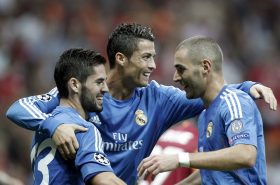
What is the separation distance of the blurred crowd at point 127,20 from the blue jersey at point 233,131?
5944 mm

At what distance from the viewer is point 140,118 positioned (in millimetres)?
7270

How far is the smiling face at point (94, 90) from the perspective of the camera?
20.9 feet

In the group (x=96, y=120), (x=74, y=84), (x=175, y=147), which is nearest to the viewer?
(x=74, y=84)

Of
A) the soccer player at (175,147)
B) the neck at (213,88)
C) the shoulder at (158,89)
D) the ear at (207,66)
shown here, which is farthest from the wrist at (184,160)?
the soccer player at (175,147)

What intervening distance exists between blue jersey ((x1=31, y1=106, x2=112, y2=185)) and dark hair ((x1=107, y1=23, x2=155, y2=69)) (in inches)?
45.4

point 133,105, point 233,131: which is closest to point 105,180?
point 233,131

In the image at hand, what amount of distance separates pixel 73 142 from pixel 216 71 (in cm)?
129

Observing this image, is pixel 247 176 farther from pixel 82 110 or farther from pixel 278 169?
pixel 278 169

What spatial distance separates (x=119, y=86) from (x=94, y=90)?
927 mm

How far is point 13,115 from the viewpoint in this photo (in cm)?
670

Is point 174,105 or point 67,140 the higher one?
point 174,105

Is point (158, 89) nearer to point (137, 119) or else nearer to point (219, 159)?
point (137, 119)

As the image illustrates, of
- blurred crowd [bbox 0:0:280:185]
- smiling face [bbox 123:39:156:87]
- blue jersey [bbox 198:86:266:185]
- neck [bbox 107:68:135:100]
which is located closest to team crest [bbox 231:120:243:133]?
blue jersey [bbox 198:86:266:185]

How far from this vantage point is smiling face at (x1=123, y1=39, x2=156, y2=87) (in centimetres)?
720
